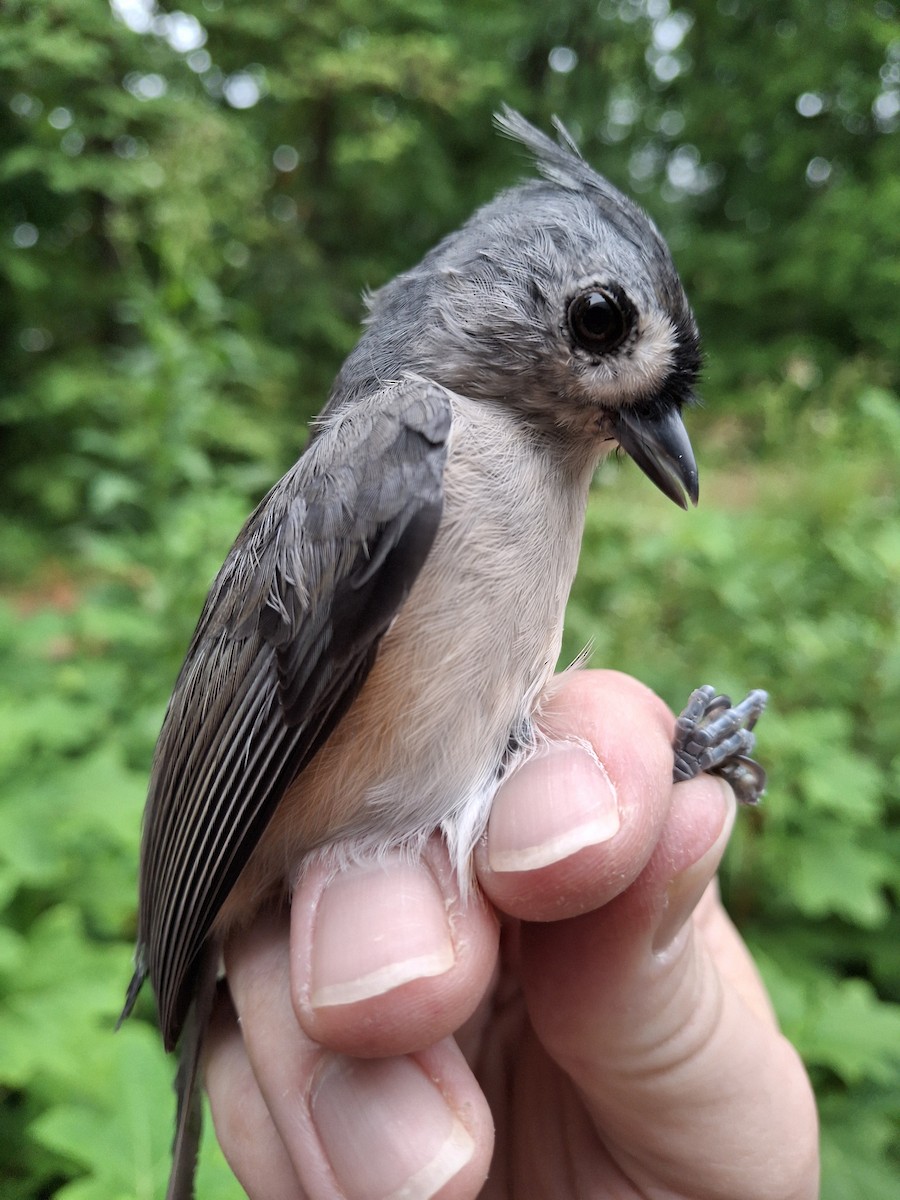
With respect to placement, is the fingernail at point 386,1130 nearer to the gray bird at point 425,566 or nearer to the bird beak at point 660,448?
the gray bird at point 425,566

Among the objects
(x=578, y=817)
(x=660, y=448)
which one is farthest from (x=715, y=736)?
(x=660, y=448)

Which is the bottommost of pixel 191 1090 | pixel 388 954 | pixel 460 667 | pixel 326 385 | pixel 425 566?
pixel 326 385

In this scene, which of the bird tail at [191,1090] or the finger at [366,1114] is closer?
the finger at [366,1114]

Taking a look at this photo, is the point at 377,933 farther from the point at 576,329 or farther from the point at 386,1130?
the point at 576,329

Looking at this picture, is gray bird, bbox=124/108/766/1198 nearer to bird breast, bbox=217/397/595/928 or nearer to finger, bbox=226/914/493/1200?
bird breast, bbox=217/397/595/928

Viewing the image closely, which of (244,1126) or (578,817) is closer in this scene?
(578,817)

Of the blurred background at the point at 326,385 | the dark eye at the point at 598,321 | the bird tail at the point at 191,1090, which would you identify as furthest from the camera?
the blurred background at the point at 326,385

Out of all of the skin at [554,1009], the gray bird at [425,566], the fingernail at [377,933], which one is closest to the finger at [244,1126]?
the skin at [554,1009]
